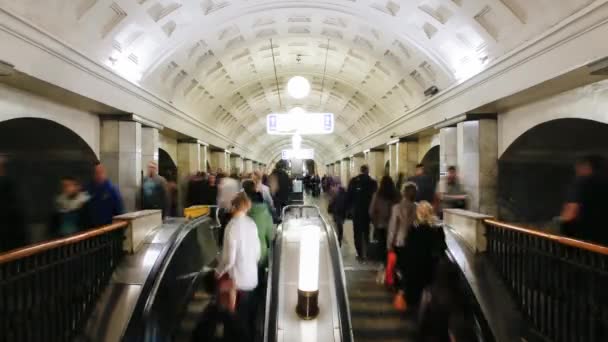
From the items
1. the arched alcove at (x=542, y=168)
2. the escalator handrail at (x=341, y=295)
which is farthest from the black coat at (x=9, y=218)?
the arched alcove at (x=542, y=168)

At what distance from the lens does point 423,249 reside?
155 inches

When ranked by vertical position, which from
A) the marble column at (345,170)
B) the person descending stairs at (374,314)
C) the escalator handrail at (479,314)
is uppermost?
the marble column at (345,170)

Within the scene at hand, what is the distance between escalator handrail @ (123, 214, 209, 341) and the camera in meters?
4.32

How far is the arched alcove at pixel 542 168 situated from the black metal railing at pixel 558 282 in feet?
12.4

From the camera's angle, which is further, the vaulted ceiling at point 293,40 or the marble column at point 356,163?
the marble column at point 356,163

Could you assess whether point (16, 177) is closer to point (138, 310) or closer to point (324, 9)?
point (138, 310)

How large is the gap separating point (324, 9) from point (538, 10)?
4.98 meters

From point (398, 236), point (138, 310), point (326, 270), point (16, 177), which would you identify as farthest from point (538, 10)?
point (16, 177)

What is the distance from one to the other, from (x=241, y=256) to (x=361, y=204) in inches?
134

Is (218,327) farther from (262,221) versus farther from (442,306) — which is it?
(442,306)

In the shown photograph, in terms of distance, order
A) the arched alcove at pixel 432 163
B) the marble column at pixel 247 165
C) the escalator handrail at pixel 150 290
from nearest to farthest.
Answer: the escalator handrail at pixel 150 290
the arched alcove at pixel 432 163
the marble column at pixel 247 165

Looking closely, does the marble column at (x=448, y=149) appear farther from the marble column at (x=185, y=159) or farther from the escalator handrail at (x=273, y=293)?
the marble column at (x=185, y=159)

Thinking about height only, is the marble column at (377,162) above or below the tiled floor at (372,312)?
above

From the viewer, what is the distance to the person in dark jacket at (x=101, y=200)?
5570mm
